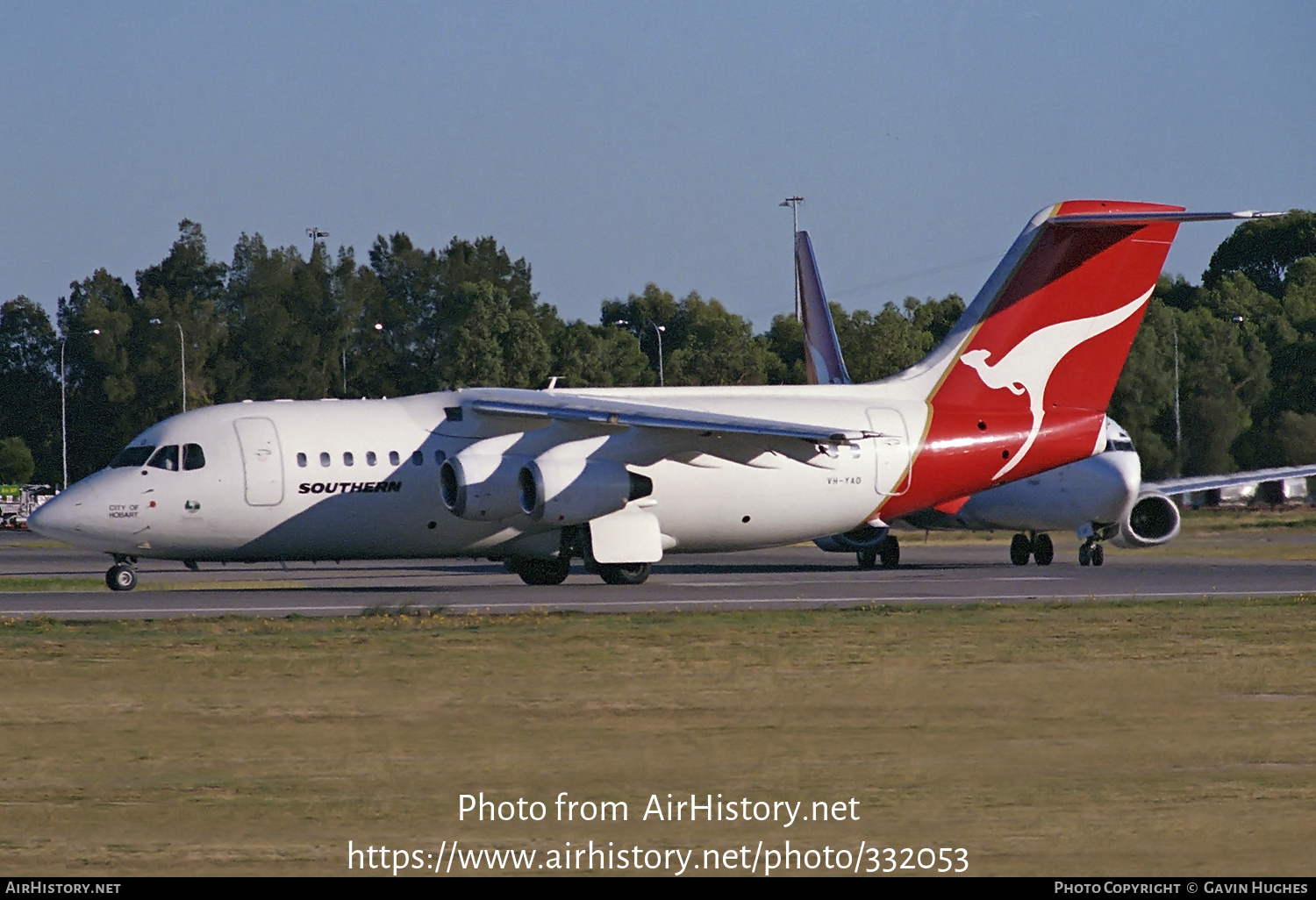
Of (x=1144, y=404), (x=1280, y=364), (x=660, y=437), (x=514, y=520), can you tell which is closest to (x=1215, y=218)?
(x=660, y=437)

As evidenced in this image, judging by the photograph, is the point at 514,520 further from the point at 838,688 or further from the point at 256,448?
the point at 838,688

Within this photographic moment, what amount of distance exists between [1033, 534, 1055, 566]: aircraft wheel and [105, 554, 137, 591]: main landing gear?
711 inches

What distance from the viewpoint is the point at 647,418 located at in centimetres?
2744

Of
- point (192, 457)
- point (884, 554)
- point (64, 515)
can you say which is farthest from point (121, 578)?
point (884, 554)

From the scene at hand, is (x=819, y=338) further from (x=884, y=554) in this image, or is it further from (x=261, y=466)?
(x=261, y=466)

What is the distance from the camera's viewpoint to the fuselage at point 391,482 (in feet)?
89.0

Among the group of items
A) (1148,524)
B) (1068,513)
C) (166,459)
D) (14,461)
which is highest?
(14,461)

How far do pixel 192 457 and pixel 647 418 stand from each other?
7197 mm

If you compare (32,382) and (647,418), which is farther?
(32,382)

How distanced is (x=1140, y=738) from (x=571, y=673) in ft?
18.6

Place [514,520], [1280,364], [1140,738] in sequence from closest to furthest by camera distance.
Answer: [1140,738], [514,520], [1280,364]

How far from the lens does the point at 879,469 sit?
A: 1163 inches

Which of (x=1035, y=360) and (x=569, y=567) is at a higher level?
(x=1035, y=360)

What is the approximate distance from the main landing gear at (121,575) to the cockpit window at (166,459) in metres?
1.75
